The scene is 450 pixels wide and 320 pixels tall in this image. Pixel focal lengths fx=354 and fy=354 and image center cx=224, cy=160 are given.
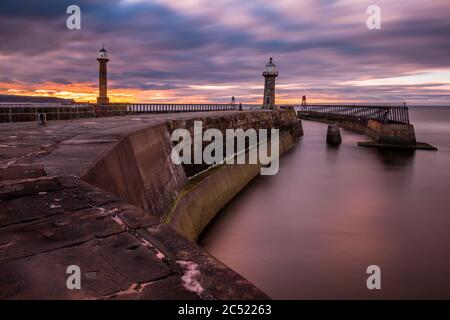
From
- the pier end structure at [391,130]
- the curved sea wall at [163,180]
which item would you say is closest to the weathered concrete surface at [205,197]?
the curved sea wall at [163,180]

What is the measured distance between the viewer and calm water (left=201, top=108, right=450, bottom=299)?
6.80 m

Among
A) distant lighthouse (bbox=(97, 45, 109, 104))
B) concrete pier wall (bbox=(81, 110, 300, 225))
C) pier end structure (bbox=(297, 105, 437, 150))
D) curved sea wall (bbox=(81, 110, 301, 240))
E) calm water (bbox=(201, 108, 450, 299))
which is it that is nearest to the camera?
concrete pier wall (bbox=(81, 110, 300, 225))

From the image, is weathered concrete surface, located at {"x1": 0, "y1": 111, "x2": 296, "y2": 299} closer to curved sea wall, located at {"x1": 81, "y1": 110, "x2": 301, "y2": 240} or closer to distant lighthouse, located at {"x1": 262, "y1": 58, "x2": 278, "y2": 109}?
curved sea wall, located at {"x1": 81, "y1": 110, "x2": 301, "y2": 240}

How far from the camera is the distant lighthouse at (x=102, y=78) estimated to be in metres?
33.3

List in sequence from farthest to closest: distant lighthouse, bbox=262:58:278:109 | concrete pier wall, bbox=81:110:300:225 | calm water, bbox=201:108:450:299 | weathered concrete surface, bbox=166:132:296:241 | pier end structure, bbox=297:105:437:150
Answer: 1. distant lighthouse, bbox=262:58:278:109
2. pier end structure, bbox=297:105:437:150
3. weathered concrete surface, bbox=166:132:296:241
4. calm water, bbox=201:108:450:299
5. concrete pier wall, bbox=81:110:300:225

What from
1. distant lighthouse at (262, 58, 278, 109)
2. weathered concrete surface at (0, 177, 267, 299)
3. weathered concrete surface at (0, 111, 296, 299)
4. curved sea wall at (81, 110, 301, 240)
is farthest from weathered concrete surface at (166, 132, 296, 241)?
distant lighthouse at (262, 58, 278, 109)

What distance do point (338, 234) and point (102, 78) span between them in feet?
99.8

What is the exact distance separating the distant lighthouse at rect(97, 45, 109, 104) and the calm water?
22.4 meters

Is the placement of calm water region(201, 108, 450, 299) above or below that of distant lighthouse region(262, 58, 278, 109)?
below

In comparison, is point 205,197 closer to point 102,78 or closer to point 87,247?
point 87,247

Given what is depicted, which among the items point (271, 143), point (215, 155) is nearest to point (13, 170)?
point (215, 155)

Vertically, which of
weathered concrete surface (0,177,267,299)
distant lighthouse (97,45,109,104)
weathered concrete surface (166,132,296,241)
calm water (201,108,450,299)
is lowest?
calm water (201,108,450,299)
